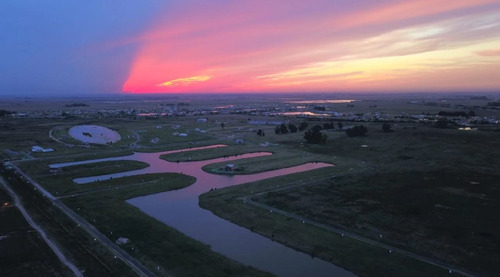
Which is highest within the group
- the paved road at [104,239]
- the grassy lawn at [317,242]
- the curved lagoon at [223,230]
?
the paved road at [104,239]

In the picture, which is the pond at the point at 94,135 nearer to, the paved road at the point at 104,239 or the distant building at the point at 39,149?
the distant building at the point at 39,149

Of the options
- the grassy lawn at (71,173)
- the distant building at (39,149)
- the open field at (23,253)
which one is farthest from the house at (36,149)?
the open field at (23,253)

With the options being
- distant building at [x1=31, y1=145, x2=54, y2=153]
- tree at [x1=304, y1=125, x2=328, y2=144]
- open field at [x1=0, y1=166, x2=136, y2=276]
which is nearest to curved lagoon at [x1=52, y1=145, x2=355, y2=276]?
open field at [x1=0, y1=166, x2=136, y2=276]

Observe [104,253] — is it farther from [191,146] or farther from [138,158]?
[191,146]

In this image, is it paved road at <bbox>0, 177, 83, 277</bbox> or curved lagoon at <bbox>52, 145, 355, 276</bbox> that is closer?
paved road at <bbox>0, 177, 83, 277</bbox>

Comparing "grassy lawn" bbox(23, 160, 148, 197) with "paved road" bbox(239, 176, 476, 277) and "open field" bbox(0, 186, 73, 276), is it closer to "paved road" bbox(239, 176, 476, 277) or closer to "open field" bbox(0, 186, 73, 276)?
"open field" bbox(0, 186, 73, 276)

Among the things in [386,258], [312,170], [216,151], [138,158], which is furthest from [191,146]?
[386,258]

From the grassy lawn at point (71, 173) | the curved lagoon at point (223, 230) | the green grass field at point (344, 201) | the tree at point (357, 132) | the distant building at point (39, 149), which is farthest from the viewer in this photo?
the tree at point (357, 132)

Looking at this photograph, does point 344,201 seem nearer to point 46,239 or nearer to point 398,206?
point 398,206
